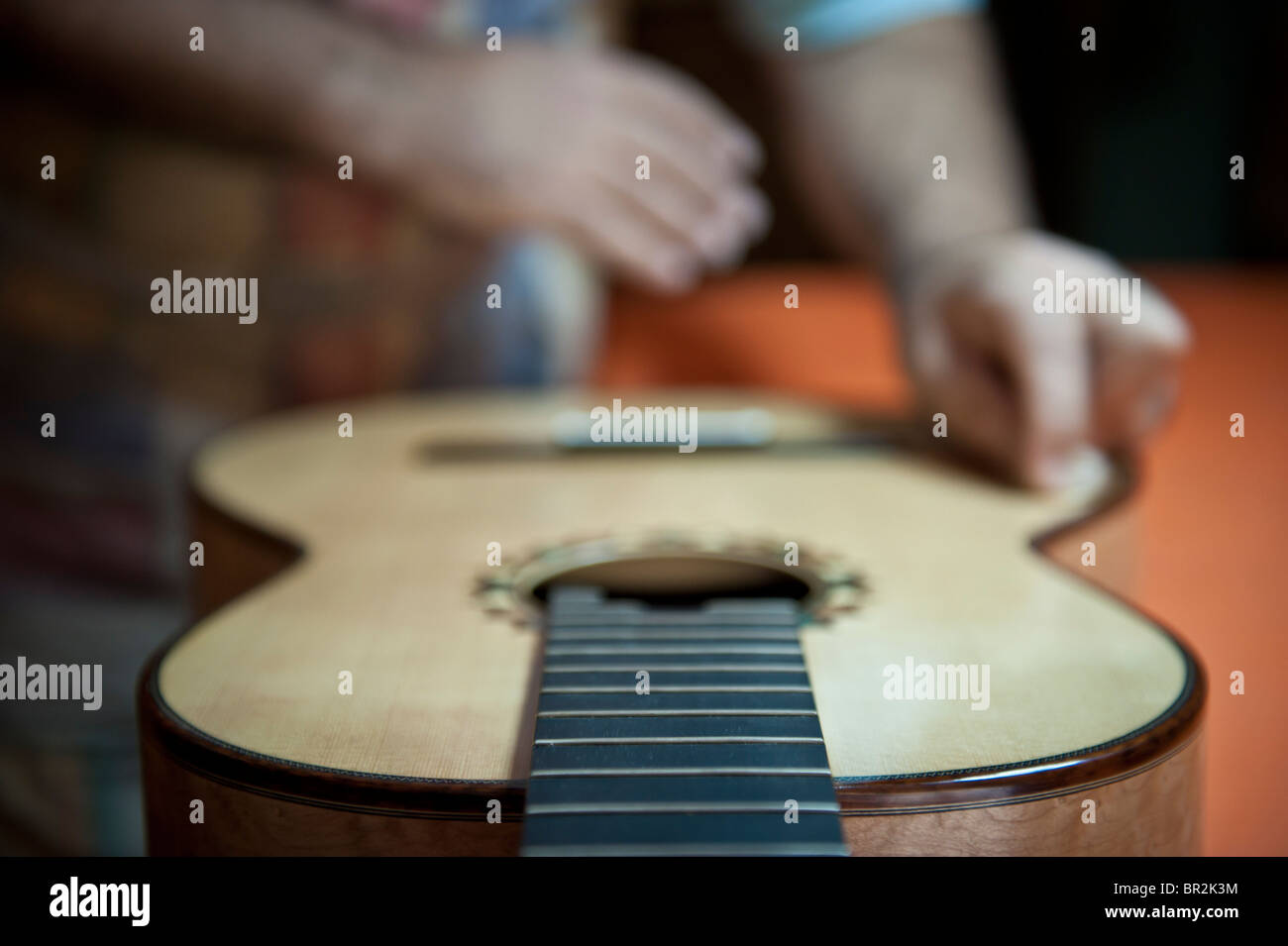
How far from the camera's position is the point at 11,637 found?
927 mm

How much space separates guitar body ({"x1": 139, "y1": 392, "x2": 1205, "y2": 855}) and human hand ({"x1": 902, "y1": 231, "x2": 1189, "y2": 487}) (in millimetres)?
40

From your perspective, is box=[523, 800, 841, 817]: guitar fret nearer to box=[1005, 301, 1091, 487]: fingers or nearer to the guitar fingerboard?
the guitar fingerboard

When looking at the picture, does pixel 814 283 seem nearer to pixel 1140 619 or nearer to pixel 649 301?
pixel 649 301

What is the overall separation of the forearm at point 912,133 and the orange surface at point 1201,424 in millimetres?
187

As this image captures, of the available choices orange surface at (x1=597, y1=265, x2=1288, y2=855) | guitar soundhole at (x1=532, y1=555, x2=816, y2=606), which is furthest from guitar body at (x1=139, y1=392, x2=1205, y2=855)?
orange surface at (x1=597, y1=265, x2=1288, y2=855)

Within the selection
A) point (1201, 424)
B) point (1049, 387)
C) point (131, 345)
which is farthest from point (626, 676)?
point (1201, 424)

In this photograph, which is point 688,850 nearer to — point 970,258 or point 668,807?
point 668,807

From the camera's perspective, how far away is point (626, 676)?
45cm

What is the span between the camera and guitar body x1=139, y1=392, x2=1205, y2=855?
0.37 metres

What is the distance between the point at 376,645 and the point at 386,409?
0.53m

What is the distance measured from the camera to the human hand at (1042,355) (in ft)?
2.30

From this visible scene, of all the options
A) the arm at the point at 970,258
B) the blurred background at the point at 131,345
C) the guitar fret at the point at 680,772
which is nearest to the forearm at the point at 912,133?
the arm at the point at 970,258

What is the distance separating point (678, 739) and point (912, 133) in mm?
725

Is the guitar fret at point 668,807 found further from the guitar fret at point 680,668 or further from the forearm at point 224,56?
the forearm at point 224,56
